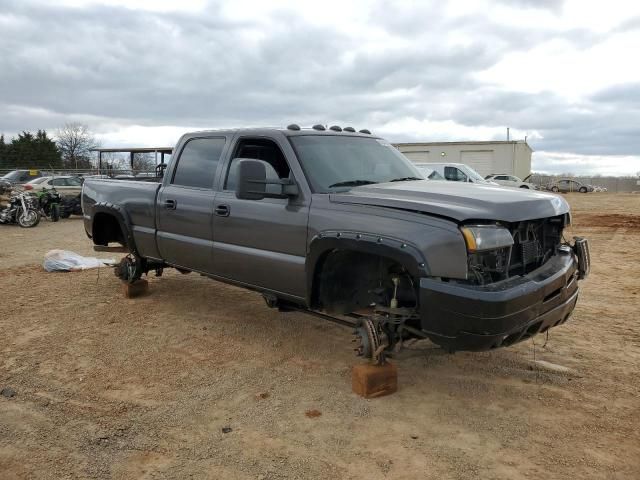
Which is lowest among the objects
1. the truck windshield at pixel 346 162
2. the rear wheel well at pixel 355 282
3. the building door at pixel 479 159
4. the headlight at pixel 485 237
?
the rear wheel well at pixel 355 282

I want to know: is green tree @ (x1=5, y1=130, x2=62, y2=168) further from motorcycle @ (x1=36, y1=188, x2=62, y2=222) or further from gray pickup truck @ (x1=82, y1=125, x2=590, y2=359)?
gray pickup truck @ (x1=82, y1=125, x2=590, y2=359)

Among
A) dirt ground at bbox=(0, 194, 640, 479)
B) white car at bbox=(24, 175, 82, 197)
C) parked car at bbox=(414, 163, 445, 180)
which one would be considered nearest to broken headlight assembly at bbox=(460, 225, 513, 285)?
dirt ground at bbox=(0, 194, 640, 479)

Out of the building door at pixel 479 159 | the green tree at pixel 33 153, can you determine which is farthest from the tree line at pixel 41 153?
the building door at pixel 479 159

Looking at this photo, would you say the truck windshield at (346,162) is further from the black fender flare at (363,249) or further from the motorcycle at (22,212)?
the motorcycle at (22,212)

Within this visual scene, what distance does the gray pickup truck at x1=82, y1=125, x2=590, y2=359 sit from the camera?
3336 mm

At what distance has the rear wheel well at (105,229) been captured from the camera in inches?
274

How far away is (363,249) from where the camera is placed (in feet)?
12.2

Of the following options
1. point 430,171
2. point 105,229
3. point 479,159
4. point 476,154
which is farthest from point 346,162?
point 479,159

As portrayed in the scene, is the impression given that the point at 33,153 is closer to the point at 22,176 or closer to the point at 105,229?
the point at 22,176

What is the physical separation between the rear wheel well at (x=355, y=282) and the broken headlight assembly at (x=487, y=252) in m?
0.58

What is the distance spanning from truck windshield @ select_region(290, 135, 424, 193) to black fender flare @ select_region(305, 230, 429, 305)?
494mm

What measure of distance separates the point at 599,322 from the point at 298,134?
150 inches

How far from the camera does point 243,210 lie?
4785mm

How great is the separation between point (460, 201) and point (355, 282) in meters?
1.23
